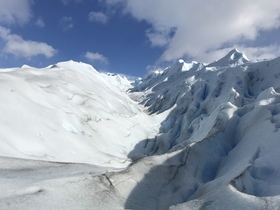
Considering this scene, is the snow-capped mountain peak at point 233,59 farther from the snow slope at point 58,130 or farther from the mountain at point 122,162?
the mountain at point 122,162

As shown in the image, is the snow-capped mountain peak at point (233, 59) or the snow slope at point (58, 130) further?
the snow-capped mountain peak at point (233, 59)

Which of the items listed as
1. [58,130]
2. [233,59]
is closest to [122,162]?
[58,130]

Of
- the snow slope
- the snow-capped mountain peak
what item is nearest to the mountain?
the snow slope

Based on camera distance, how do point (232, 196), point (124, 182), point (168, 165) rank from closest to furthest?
point (232, 196)
point (124, 182)
point (168, 165)

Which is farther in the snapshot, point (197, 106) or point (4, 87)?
point (197, 106)

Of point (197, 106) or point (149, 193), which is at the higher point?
point (197, 106)

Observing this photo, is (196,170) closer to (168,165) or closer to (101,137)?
(168,165)

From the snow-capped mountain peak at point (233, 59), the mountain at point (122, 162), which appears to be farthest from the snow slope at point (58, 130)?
the snow-capped mountain peak at point (233, 59)

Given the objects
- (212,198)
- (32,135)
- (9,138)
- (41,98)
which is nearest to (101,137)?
(41,98)

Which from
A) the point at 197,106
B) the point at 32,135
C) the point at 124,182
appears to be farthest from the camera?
the point at 197,106

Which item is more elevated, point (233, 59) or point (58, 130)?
point (233, 59)

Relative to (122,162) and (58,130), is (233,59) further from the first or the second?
(122,162)
